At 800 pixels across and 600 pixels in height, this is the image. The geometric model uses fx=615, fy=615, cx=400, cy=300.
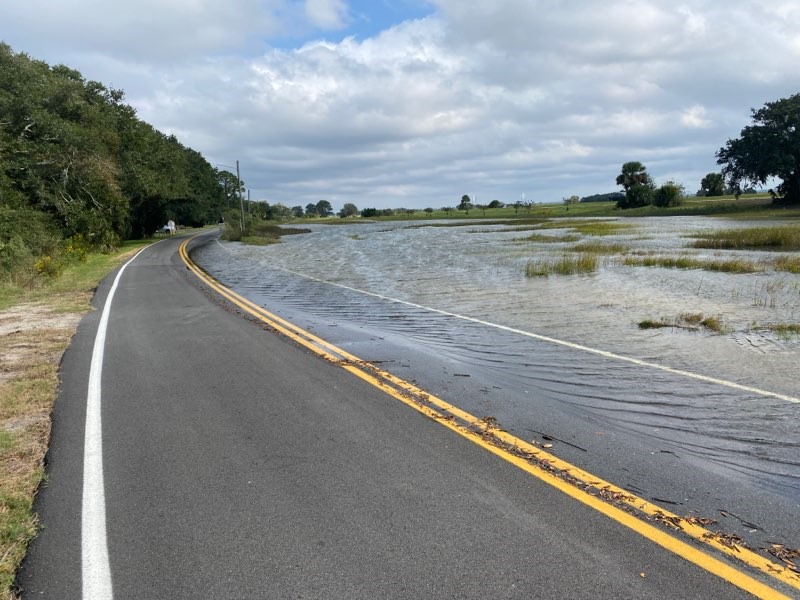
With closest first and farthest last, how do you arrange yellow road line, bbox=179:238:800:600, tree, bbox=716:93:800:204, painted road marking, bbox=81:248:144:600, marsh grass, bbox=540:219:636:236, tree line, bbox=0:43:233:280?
yellow road line, bbox=179:238:800:600 → painted road marking, bbox=81:248:144:600 → tree line, bbox=0:43:233:280 → marsh grass, bbox=540:219:636:236 → tree, bbox=716:93:800:204

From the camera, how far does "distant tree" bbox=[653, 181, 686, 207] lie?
11500cm

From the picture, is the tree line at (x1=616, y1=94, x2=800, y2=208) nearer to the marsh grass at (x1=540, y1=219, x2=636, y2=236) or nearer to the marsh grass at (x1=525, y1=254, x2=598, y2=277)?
the marsh grass at (x1=540, y1=219, x2=636, y2=236)

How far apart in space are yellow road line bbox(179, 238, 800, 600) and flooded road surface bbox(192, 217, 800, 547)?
0.64 feet

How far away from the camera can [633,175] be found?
140 m

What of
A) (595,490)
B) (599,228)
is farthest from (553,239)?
(595,490)

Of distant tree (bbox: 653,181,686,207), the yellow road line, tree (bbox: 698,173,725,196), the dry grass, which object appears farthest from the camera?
tree (bbox: 698,173,725,196)

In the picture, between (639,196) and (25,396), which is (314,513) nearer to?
(25,396)

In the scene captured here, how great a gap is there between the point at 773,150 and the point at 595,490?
89651 millimetres

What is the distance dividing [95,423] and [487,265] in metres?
21.0

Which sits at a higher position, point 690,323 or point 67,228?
point 67,228

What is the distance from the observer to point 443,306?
15.0 m

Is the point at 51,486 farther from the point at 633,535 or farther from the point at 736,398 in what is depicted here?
the point at 736,398

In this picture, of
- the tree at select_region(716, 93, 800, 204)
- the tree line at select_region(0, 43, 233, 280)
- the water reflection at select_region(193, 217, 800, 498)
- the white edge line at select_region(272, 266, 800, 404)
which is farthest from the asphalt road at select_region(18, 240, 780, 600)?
the tree at select_region(716, 93, 800, 204)

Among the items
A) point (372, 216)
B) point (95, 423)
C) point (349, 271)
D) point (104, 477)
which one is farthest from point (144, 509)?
point (372, 216)
